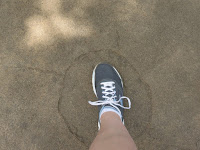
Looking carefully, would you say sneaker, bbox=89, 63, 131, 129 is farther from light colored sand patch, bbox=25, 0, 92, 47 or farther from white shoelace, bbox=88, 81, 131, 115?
light colored sand patch, bbox=25, 0, 92, 47

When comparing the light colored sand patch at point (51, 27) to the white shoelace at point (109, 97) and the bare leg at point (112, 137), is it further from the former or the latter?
the bare leg at point (112, 137)

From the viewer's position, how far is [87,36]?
1.43 metres

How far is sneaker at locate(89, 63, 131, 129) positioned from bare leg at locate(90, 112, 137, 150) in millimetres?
121

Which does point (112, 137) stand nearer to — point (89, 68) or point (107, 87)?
point (107, 87)

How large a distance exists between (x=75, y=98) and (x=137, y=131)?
0.51 m

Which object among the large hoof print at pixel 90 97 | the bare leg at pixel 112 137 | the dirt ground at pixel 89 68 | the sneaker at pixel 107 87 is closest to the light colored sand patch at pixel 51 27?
the dirt ground at pixel 89 68

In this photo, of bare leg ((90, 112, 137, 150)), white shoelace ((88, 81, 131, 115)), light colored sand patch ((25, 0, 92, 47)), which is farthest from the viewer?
light colored sand patch ((25, 0, 92, 47))

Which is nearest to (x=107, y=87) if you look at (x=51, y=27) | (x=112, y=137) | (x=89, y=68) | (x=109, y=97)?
(x=109, y=97)

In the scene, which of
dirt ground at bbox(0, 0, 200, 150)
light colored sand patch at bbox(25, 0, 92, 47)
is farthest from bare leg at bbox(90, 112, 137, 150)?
light colored sand patch at bbox(25, 0, 92, 47)

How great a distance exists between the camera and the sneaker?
1.30 meters

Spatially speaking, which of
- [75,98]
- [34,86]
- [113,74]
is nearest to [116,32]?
[113,74]

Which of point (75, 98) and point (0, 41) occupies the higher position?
point (0, 41)

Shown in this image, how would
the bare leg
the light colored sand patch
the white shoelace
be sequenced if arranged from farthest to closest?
the light colored sand patch → the white shoelace → the bare leg

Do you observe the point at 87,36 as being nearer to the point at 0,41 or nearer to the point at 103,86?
the point at 103,86
